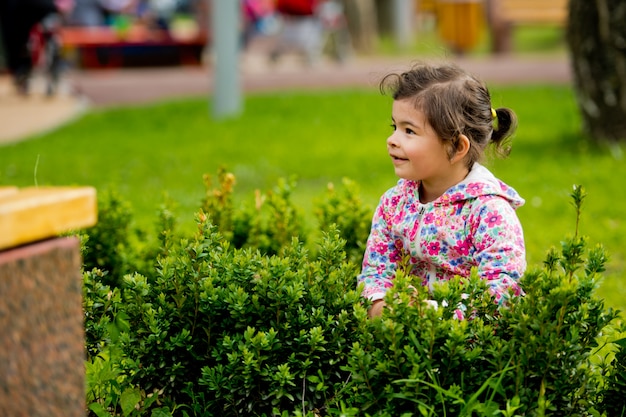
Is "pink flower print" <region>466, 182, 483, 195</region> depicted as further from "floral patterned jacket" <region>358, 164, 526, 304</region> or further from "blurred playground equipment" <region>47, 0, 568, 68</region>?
"blurred playground equipment" <region>47, 0, 568, 68</region>

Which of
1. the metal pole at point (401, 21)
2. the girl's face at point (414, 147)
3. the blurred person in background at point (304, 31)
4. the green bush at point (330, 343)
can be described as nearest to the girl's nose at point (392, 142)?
the girl's face at point (414, 147)

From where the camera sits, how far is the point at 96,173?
343 inches

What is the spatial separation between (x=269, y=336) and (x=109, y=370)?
0.49m

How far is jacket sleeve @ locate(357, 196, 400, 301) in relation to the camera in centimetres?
339

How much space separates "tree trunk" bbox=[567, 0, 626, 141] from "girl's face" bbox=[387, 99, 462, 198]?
17.8 feet

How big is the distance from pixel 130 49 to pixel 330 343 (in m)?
18.2

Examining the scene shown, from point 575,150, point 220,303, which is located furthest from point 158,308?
point 575,150

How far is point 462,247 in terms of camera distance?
327cm

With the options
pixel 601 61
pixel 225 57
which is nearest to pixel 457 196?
pixel 601 61

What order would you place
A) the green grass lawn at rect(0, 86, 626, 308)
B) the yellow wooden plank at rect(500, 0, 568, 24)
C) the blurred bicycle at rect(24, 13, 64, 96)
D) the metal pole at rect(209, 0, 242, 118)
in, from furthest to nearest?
1. the yellow wooden plank at rect(500, 0, 568, 24)
2. the blurred bicycle at rect(24, 13, 64, 96)
3. the metal pole at rect(209, 0, 242, 118)
4. the green grass lawn at rect(0, 86, 626, 308)

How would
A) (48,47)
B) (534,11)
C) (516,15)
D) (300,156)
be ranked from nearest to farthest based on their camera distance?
(300,156) → (48,47) → (534,11) → (516,15)

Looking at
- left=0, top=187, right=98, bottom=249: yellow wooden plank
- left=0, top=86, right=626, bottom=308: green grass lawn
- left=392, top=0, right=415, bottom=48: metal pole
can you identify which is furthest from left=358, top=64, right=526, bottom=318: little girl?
left=392, top=0, right=415, bottom=48: metal pole

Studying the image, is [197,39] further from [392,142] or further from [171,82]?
[392,142]

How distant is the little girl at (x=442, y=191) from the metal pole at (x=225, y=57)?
27.1 feet
